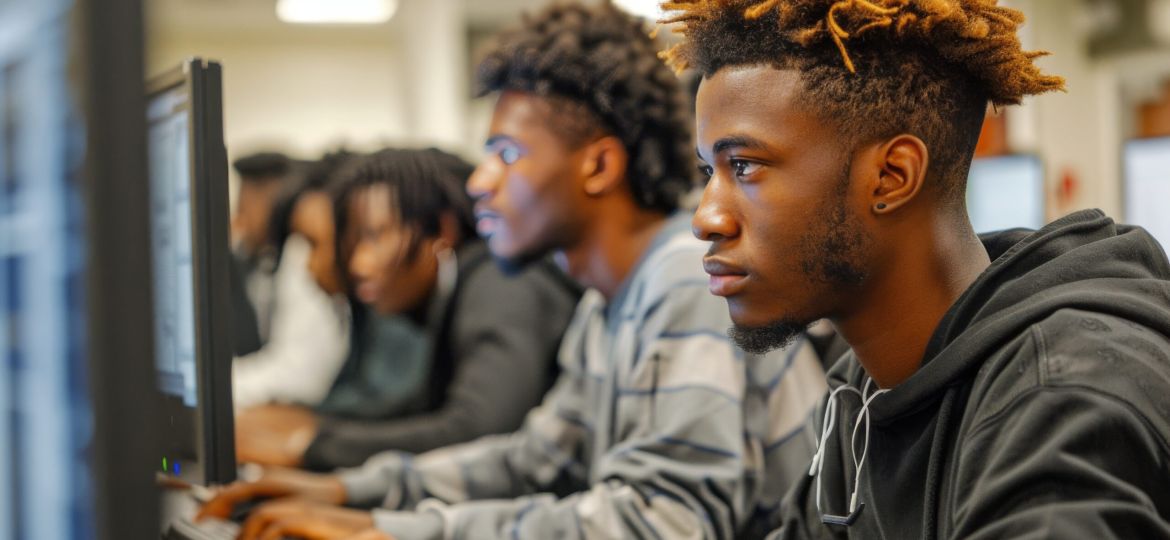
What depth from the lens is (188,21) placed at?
6.18 m

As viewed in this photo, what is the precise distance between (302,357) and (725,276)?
79.0 inches

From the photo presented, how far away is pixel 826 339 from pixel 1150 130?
697 cm

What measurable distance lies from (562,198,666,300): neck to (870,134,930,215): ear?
0.70 m

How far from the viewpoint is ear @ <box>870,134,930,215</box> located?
80 centimetres

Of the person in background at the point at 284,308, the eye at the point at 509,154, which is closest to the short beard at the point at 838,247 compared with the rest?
the eye at the point at 509,154

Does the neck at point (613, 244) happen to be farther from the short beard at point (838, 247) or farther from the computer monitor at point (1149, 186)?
the computer monitor at point (1149, 186)

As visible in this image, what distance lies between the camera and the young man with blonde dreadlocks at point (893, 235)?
738mm

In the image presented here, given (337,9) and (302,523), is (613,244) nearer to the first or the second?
(302,523)

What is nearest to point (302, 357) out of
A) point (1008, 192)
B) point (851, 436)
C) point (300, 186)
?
point (300, 186)

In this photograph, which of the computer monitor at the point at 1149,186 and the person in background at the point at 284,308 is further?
the person in background at the point at 284,308

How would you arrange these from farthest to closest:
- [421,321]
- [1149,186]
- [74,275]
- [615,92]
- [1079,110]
A: [1079,110] → [1149,186] → [421,321] → [615,92] → [74,275]

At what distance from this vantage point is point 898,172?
0.80 meters

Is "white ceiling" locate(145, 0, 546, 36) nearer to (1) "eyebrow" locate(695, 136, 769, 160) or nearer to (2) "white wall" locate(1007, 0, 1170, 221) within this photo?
(2) "white wall" locate(1007, 0, 1170, 221)

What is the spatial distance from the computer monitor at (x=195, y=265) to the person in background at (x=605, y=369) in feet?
0.49
